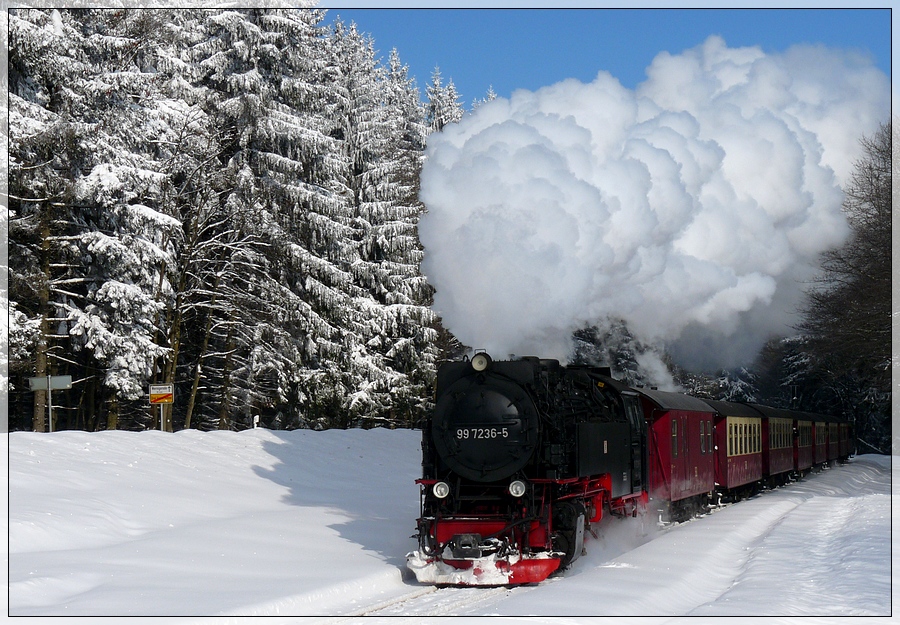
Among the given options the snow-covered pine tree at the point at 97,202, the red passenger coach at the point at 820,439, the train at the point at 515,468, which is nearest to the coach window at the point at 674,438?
the train at the point at 515,468

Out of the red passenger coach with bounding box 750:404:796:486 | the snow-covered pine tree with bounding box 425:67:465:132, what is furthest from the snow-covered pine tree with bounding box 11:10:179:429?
the snow-covered pine tree with bounding box 425:67:465:132

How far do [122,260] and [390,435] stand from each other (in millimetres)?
9608

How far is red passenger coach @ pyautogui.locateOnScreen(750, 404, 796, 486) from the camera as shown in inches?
1032

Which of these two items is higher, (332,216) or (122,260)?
(332,216)

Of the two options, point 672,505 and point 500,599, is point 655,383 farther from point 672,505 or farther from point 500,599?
point 500,599

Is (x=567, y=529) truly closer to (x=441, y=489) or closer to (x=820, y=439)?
(x=441, y=489)

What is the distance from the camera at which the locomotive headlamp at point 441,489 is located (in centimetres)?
1211

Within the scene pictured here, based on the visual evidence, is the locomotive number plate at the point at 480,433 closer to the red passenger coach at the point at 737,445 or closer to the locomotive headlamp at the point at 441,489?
the locomotive headlamp at the point at 441,489

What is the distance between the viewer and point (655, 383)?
2241 centimetres

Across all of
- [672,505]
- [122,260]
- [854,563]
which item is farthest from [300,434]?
[854,563]

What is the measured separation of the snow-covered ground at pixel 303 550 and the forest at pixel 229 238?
413cm

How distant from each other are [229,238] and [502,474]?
19.0m

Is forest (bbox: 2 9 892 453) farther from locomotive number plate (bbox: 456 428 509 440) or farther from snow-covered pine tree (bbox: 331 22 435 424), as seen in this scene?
locomotive number plate (bbox: 456 428 509 440)

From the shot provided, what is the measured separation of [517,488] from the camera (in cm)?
1183
